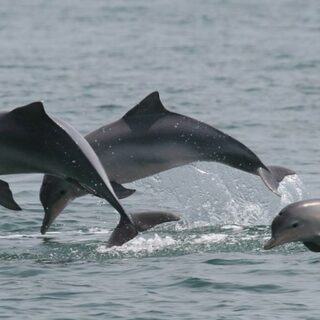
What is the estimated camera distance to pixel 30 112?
14.6m

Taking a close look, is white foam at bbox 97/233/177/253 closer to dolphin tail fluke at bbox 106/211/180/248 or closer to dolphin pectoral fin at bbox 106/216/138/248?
dolphin tail fluke at bbox 106/211/180/248

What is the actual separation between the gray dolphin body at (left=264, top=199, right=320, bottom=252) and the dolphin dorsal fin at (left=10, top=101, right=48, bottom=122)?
244 cm

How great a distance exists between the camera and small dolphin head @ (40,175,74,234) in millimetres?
16328

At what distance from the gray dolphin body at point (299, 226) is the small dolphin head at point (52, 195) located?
2.70 meters

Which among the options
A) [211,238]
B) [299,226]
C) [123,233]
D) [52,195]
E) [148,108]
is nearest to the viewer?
[299,226]

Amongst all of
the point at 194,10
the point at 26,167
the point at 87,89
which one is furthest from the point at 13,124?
the point at 194,10

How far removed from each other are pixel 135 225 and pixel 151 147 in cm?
141

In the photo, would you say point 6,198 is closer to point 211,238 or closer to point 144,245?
point 144,245

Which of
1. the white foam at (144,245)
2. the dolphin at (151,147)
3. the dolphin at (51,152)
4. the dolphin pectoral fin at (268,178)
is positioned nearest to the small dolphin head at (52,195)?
the dolphin at (151,147)

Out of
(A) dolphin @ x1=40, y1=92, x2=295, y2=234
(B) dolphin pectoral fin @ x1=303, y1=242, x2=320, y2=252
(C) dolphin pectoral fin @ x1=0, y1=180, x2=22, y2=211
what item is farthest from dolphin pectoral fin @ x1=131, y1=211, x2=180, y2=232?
(B) dolphin pectoral fin @ x1=303, y1=242, x2=320, y2=252

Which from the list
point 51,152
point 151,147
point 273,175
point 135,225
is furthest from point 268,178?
point 51,152

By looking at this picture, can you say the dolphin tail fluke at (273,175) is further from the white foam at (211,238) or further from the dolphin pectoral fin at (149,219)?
the dolphin pectoral fin at (149,219)

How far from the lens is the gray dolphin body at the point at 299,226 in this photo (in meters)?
14.5

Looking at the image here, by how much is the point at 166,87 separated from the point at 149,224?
58.8 ft
